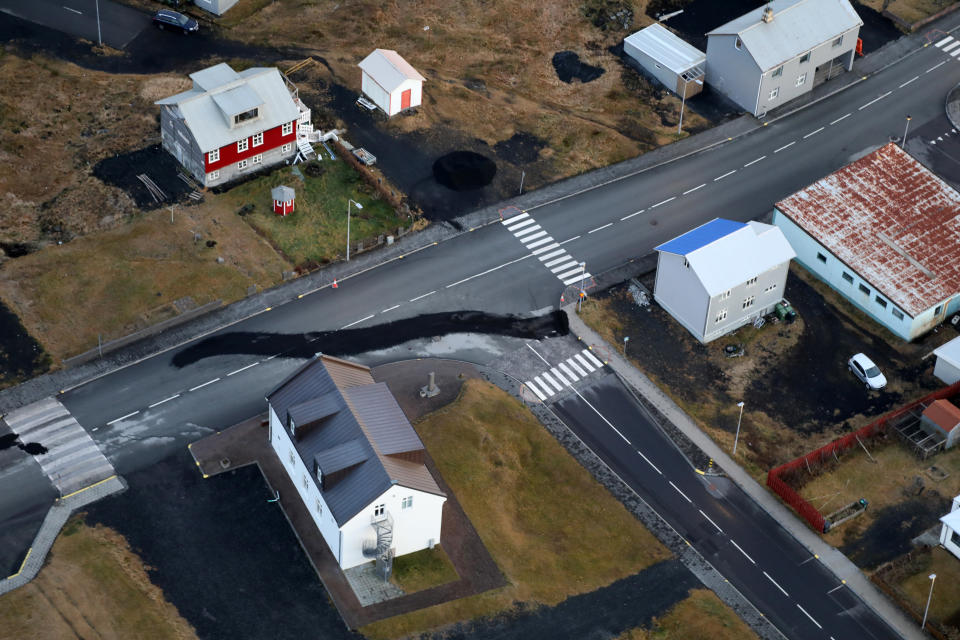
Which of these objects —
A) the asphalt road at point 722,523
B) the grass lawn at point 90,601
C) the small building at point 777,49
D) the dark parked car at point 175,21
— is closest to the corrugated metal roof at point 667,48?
the small building at point 777,49

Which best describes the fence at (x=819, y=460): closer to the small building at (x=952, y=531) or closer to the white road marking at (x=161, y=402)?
the small building at (x=952, y=531)

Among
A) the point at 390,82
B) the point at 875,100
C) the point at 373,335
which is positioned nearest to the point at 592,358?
the point at 373,335

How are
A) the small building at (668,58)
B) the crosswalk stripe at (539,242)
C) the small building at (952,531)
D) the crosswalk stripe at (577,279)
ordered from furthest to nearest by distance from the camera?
the small building at (668,58)
the crosswalk stripe at (539,242)
the crosswalk stripe at (577,279)
the small building at (952,531)

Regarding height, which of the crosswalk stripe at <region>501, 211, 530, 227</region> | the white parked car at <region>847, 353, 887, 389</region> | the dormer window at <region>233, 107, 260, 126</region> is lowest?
the white parked car at <region>847, 353, 887, 389</region>

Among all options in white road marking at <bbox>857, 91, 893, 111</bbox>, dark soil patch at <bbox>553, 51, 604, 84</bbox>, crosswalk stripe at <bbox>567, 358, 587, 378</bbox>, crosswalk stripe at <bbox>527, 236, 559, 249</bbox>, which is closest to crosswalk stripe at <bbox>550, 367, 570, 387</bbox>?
crosswalk stripe at <bbox>567, 358, 587, 378</bbox>

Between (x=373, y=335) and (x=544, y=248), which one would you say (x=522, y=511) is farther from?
(x=544, y=248)

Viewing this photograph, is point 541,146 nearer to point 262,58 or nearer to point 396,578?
point 262,58

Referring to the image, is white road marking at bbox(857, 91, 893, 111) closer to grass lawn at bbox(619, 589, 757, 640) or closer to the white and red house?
the white and red house

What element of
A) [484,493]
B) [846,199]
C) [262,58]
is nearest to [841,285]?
[846,199]

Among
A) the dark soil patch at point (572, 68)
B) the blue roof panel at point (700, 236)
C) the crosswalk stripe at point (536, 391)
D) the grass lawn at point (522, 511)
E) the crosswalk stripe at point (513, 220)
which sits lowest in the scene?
the grass lawn at point (522, 511)
